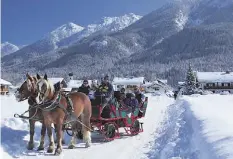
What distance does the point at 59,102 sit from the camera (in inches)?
443

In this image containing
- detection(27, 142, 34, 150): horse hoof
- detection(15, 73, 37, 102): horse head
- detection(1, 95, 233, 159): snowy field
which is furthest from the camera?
detection(27, 142, 34, 150): horse hoof

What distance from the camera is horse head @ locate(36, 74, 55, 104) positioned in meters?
10.8

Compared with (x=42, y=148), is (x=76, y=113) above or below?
above

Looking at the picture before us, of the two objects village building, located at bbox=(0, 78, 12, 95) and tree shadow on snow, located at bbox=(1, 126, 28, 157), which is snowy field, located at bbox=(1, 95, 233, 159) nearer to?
tree shadow on snow, located at bbox=(1, 126, 28, 157)

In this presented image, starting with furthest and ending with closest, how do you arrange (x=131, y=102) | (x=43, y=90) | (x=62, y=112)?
(x=131, y=102)
(x=62, y=112)
(x=43, y=90)

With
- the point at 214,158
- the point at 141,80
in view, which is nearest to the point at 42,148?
the point at 214,158

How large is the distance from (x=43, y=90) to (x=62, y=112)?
3.10ft

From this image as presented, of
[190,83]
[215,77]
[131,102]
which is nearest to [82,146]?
[131,102]

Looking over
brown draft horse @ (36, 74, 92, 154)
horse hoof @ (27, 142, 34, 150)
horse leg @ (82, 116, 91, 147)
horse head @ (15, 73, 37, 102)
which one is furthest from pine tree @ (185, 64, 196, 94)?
→ horse head @ (15, 73, 37, 102)

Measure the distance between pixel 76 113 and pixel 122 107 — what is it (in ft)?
12.2

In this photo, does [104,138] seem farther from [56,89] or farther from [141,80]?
[141,80]

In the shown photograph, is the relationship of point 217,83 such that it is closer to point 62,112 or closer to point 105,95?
point 105,95

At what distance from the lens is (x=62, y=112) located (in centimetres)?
1127

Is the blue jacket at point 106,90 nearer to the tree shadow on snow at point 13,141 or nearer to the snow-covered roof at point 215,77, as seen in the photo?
the tree shadow on snow at point 13,141
